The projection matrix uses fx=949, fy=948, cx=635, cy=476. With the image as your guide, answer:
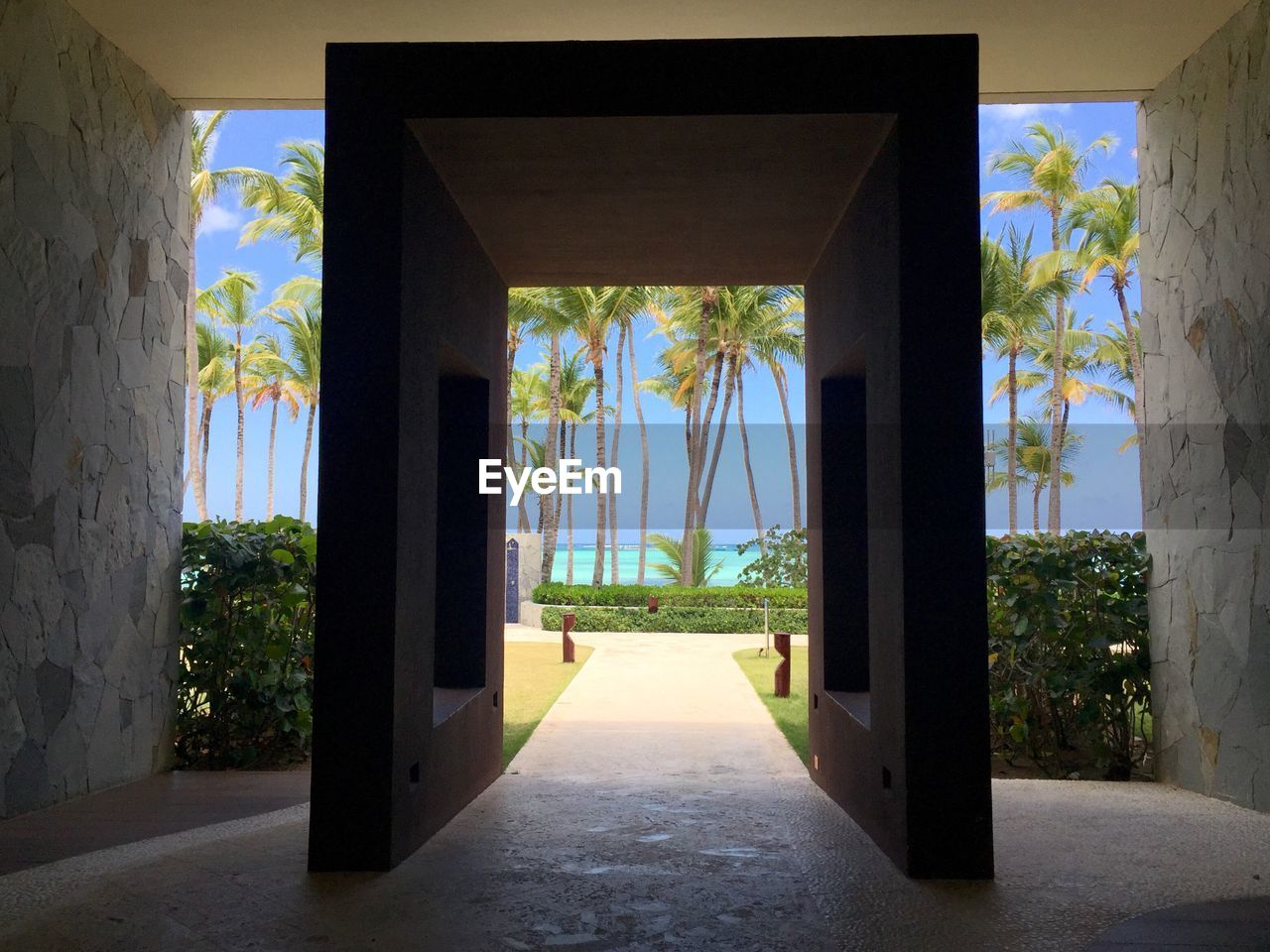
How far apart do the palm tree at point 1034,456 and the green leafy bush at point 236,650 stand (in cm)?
3212

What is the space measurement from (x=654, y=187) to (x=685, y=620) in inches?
542

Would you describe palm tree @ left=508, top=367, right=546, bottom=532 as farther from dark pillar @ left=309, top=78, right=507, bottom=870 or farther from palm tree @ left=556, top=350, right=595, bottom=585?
dark pillar @ left=309, top=78, right=507, bottom=870

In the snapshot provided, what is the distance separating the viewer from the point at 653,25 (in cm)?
550

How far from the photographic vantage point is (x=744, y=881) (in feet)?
12.6

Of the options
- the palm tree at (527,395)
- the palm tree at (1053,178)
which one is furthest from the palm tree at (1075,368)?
the palm tree at (527,395)

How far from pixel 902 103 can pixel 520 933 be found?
11.8 feet

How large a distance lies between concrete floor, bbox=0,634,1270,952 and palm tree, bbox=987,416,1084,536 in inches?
1251

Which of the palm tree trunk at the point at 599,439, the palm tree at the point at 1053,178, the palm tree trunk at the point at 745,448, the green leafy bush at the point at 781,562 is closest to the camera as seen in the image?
the green leafy bush at the point at 781,562

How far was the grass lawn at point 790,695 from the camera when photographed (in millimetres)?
7653

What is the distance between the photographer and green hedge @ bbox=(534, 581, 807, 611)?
1912cm

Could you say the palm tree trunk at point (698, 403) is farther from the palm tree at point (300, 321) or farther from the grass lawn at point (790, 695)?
the palm tree at point (300, 321)

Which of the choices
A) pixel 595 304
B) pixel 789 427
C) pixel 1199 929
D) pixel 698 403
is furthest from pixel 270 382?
pixel 1199 929

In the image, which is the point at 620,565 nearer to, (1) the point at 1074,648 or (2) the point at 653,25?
(1) the point at 1074,648

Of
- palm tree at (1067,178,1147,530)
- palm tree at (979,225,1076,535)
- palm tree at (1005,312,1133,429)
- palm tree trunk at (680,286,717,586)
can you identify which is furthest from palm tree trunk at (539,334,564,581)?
palm tree at (1005,312,1133,429)
